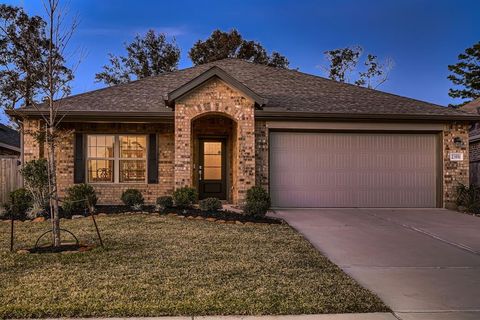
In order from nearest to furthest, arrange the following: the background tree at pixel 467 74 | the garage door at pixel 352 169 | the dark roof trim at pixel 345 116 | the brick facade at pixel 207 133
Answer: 1. the brick facade at pixel 207 133
2. the dark roof trim at pixel 345 116
3. the garage door at pixel 352 169
4. the background tree at pixel 467 74

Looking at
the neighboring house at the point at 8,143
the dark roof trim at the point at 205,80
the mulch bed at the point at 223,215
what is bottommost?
the mulch bed at the point at 223,215

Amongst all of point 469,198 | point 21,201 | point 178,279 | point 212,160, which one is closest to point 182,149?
point 212,160

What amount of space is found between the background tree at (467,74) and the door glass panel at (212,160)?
89.2ft

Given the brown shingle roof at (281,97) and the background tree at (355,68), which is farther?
the background tree at (355,68)

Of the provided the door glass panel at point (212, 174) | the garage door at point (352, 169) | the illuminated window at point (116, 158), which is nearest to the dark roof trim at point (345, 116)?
the garage door at point (352, 169)

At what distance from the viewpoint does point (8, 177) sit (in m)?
12.7

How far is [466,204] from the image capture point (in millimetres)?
12641

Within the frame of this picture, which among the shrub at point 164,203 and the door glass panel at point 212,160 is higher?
the door glass panel at point 212,160

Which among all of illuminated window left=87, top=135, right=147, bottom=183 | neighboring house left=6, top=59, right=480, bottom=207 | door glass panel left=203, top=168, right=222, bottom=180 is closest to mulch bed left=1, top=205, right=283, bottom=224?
neighboring house left=6, top=59, right=480, bottom=207

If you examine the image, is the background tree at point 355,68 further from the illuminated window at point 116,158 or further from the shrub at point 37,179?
the shrub at point 37,179

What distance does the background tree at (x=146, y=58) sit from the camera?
32062 mm

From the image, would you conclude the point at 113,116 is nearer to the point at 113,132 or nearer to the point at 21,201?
the point at 113,132

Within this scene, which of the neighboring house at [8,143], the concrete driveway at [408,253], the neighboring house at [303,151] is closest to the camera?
the concrete driveway at [408,253]

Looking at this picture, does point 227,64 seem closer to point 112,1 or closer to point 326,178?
point 326,178
